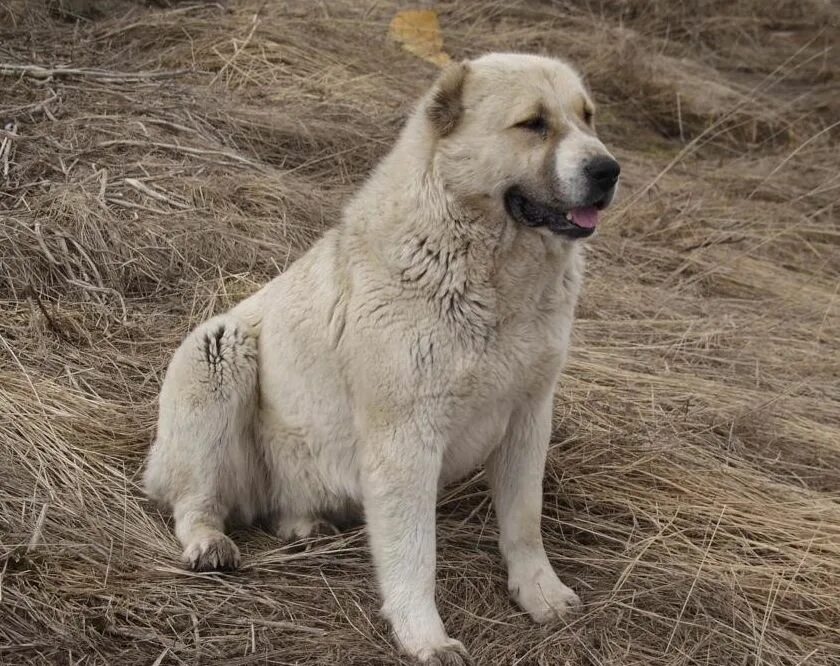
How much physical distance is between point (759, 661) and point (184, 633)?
5.85 ft

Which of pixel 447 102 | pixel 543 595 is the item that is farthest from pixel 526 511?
pixel 447 102

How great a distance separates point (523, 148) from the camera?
10.7 feet

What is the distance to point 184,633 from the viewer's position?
3227 millimetres

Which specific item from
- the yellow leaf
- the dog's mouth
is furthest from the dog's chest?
the yellow leaf

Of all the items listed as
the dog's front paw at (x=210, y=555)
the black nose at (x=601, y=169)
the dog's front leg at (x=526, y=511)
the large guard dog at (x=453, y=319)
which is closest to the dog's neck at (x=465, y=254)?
the large guard dog at (x=453, y=319)

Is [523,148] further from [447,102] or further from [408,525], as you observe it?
[408,525]

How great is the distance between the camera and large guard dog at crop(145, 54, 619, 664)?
3.26m

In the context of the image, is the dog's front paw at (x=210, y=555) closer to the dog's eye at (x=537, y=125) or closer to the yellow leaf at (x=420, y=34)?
the dog's eye at (x=537, y=125)

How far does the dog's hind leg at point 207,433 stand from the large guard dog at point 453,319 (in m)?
0.20

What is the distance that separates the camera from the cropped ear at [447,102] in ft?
11.0

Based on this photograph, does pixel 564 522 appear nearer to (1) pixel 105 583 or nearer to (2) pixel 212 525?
(2) pixel 212 525

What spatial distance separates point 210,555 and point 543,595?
45.1 inches

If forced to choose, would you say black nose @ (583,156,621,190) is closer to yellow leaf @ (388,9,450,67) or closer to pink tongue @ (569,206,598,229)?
pink tongue @ (569,206,598,229)

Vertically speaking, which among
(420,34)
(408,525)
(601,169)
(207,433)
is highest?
(601,169)
